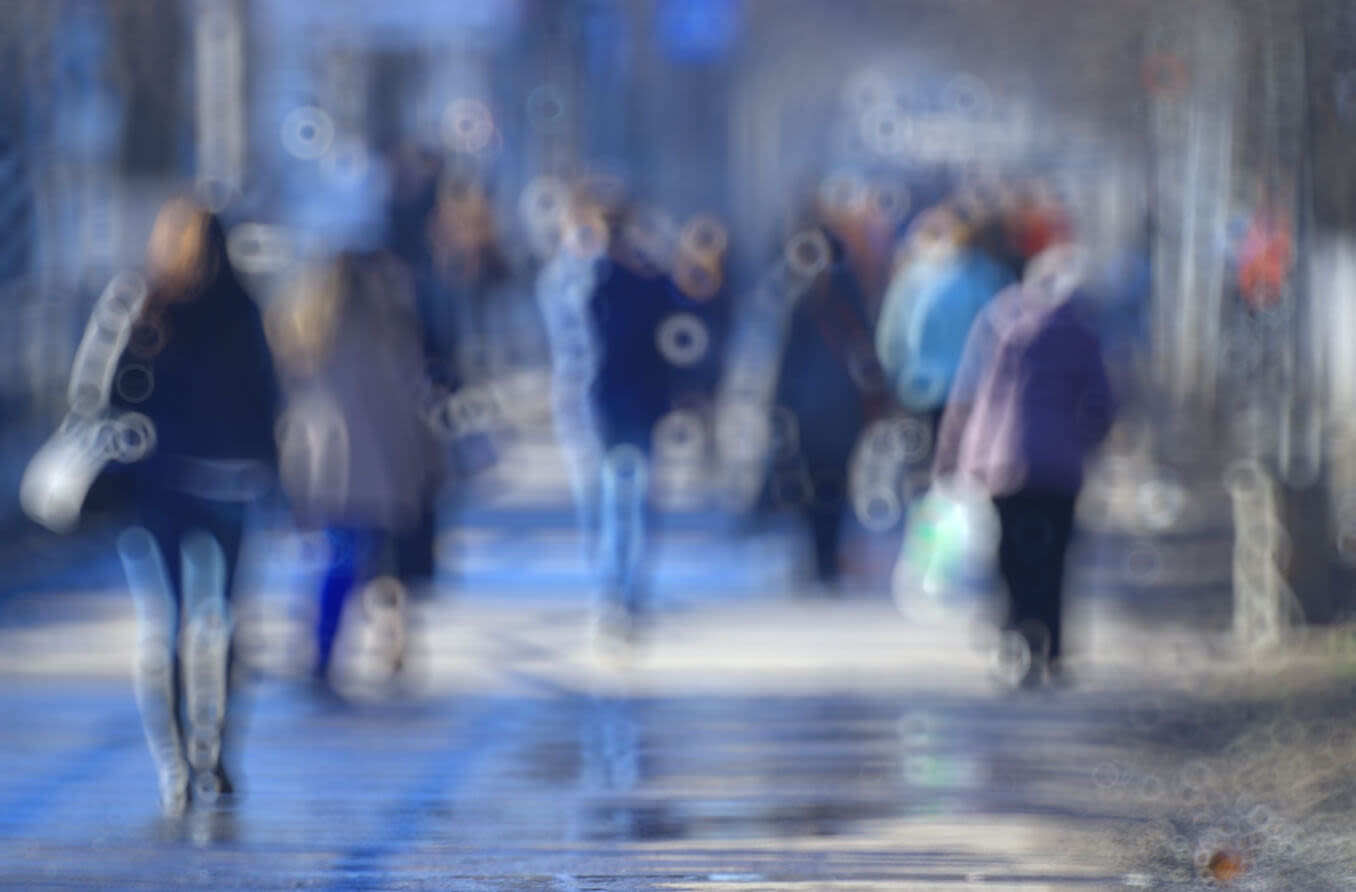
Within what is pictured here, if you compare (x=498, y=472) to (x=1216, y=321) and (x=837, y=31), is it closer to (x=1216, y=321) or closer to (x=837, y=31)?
(x=1216, y=321)

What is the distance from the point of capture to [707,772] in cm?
900

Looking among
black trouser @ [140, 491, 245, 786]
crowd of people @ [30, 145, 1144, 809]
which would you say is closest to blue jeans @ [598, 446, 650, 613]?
crowd of people @ [30, 145, 1144, 809]

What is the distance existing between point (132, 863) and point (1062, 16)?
2548 cm

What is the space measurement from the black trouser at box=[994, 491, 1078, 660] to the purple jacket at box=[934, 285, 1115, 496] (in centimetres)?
11

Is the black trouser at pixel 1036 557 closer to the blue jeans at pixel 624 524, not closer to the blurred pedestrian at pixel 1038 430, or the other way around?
the blurred pedestrian at pixel 1038 430

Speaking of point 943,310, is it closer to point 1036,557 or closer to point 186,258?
point 1036,557

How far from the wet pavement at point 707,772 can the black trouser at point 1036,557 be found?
0.92 feet

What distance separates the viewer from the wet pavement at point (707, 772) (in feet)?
24.7

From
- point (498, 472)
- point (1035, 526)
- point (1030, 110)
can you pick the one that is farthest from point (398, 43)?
point (1030, 110)

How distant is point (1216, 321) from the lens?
21141 millimetres

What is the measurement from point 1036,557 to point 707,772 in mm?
2331

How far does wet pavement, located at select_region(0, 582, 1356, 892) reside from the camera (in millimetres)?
7543

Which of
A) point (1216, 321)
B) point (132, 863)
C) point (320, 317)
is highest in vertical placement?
point (1216, 321)

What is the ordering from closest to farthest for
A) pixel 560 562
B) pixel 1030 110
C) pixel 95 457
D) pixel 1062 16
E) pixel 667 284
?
pixel 95 457, pixel 667 284, pixel 560 562, pixel 1062 16, pixel 1030 110
